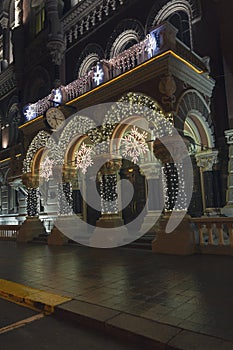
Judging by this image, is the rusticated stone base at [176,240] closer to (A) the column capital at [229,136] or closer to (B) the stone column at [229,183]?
(B) the stone column at [229,183]

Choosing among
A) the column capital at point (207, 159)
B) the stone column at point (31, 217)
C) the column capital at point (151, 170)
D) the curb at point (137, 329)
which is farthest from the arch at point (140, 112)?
the curb at point (137, 329)

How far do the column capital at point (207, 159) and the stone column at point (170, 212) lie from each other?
2.68m

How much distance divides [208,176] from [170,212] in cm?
342

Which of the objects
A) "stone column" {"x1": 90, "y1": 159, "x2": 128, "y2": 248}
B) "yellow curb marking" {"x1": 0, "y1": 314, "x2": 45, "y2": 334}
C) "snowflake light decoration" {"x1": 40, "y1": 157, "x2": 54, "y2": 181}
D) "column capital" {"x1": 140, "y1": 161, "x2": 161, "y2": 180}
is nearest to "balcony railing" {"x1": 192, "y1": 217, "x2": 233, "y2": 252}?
"stone column" {"x1": 90, "y1": 159, "x2": 128, "y2": 248}

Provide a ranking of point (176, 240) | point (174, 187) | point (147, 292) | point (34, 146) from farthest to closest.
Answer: point (34, 146)
point (174, 187)
point (176, 240)
point (147, 292)

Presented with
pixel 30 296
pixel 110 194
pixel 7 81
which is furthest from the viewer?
pixel 7 81

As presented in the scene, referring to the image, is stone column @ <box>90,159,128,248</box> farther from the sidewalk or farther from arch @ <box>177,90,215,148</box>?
arch @ <box>177,90,215,148</box>

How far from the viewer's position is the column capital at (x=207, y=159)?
12.5 meters

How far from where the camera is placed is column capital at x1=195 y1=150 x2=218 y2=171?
12.5m

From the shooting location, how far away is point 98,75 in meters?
13.0

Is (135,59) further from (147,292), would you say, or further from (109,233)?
(147,292)

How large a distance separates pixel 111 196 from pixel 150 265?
4784 mm

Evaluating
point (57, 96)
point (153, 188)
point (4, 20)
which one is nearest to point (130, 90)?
point (153, 188)

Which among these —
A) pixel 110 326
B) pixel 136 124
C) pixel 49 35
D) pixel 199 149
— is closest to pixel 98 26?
pixel 49 35
